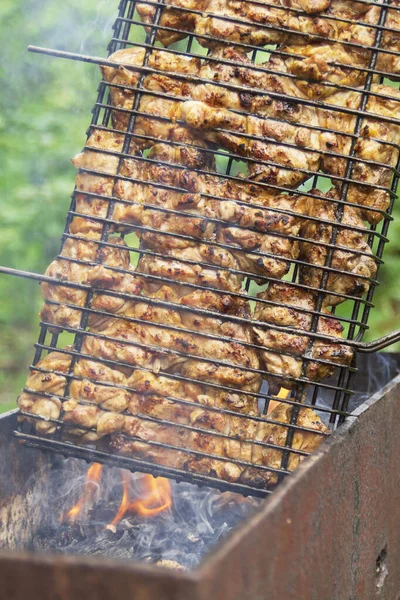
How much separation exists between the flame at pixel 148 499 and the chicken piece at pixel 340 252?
119 cm

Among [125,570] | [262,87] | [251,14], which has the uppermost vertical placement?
[251,14]

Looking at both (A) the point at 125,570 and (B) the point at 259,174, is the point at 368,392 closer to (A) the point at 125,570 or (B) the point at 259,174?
(B) the point at 259,174

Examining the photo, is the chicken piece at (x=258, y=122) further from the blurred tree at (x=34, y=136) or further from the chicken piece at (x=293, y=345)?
the blurred tree at (x=34, y=136)

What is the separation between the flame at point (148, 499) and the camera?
3141 mm

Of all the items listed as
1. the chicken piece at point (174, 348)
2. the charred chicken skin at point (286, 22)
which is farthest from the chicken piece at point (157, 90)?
the chicken piece at point (174, 348)

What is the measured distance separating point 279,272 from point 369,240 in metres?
0.37

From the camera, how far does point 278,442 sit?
2623mm

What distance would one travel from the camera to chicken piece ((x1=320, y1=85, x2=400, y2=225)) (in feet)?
8.76

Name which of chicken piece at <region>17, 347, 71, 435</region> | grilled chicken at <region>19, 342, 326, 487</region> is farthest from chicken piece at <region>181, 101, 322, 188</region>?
chicken piece at <region>17, 347, 71, 435</region>

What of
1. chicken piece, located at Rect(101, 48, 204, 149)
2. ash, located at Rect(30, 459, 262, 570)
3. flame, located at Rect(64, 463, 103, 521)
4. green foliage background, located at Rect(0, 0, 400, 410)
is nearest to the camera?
chicken piece, located at Rect(101, 48, 204, 149)

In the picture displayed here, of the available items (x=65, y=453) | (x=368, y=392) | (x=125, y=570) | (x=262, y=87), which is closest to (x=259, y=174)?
(x=262, y=87)

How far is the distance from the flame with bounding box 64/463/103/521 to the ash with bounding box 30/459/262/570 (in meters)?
0.03

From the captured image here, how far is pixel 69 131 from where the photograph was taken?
6.03 meters

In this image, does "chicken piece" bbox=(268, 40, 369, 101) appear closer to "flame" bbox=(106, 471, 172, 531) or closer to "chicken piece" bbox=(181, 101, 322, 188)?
"chicken piece" bbox=(181, 101, 322, 188)
